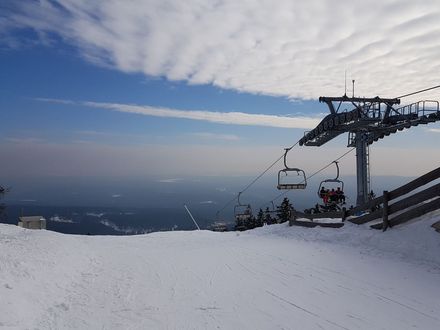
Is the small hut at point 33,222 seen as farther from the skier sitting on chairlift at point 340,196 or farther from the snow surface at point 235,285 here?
the skier sitting on chairlift at point 340,196

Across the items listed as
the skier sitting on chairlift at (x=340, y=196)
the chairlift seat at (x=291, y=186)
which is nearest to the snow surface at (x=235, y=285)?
the skier sitting on chairlift at (x=340, y=196)

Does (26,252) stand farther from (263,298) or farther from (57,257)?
(263,298)

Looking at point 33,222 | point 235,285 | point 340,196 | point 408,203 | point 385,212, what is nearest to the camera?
point 235,285

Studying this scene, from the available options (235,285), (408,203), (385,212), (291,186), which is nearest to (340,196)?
(291,186)

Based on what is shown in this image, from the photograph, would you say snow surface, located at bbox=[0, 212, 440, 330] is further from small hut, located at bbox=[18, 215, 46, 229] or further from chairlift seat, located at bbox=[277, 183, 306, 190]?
small hut, located at bbox=[18, 215, 46, 229]

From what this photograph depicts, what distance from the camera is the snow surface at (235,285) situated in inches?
258

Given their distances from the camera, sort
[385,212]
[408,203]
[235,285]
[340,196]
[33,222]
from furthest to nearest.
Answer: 1. [33,222]
2. [340,196]
3. [385,212]
4. [408,203]
5. [235,285]

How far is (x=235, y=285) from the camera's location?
8.78 metres

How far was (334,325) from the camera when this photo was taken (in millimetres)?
6145

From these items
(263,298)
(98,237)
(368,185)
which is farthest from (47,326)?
(368,185)

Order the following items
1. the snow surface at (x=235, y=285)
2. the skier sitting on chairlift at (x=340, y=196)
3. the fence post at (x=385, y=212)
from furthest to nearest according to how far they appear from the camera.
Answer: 1. the skier sitting on chairlift at (x=340, y=196)
2. the fence post at (x=385, y=212)
3. the snow surface at (x=235, y=285)

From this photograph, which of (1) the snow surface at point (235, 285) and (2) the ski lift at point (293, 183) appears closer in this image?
(1) the snow surface at point (235, 285)

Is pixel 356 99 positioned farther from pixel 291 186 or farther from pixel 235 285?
pixel 235 285

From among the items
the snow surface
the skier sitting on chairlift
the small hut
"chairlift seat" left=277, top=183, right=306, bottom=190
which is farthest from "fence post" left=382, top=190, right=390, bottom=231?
the small hut
